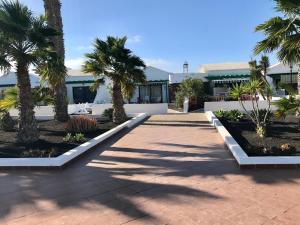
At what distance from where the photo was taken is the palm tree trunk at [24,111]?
1189cm

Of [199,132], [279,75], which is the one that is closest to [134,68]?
[199,132]

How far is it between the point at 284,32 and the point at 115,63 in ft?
28.8

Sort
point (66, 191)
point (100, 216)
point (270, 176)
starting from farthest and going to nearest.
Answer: point (270, 176) → point (66, 191) → point (100, 216)

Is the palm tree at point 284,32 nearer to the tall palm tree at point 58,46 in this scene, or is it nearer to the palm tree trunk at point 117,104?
the palm tree trunk at point 117,104

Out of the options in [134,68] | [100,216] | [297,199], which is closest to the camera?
[100,216]

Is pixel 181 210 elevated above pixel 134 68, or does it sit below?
below

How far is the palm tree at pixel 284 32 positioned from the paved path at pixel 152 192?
4232mm

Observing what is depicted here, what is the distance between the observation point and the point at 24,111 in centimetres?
1194

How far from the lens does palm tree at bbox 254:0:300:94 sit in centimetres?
1103

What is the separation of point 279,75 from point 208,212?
1293 inches

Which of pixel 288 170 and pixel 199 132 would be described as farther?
pixel 199 132

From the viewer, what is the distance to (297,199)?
5.87 meters

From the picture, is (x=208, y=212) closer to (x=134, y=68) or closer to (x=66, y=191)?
(x=66, y=191)

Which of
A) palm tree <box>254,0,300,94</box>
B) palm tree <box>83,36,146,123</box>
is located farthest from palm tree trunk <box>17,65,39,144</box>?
A: palm tree <box>254,0,300,94</box>
